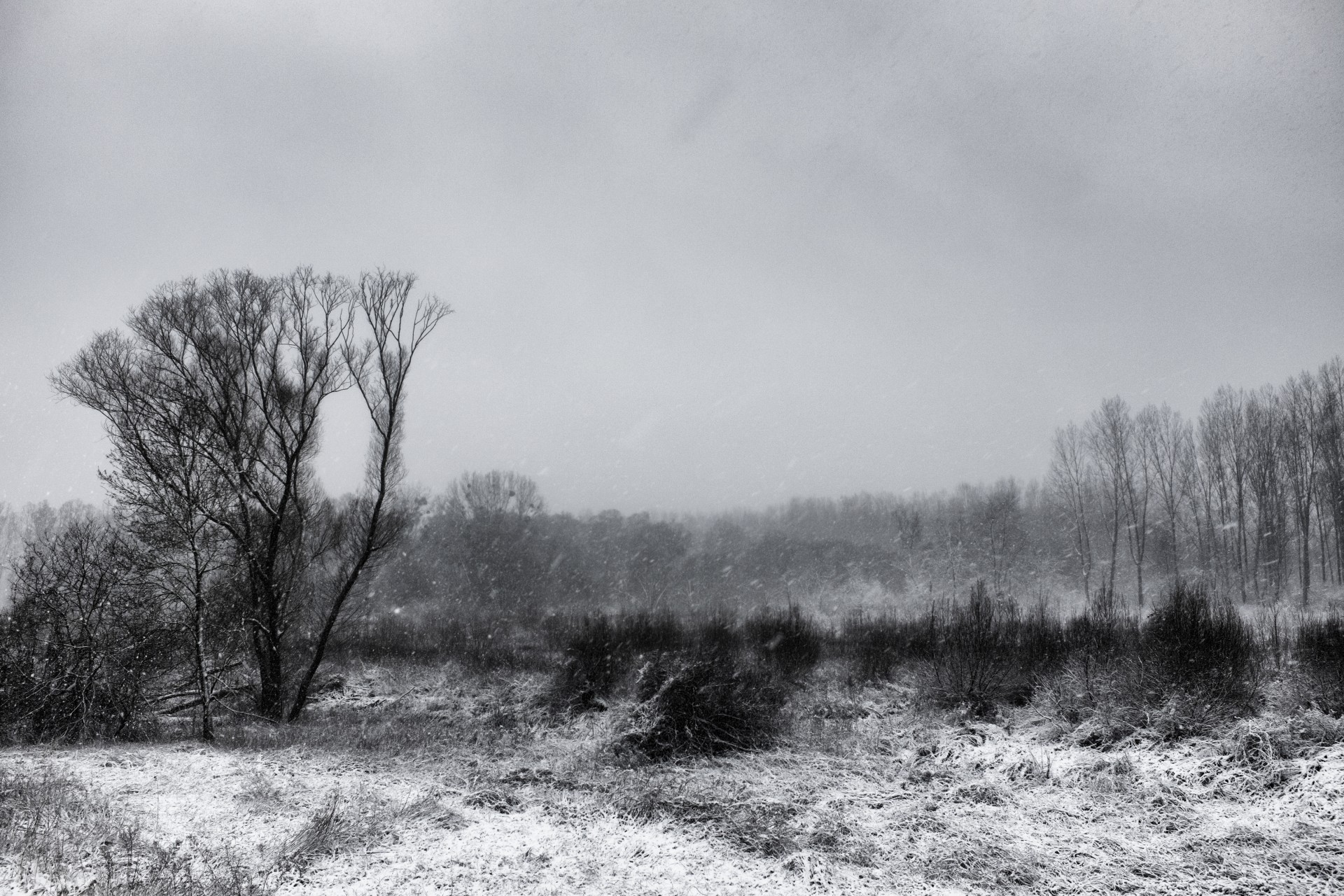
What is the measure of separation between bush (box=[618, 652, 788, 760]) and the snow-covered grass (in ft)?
1.62

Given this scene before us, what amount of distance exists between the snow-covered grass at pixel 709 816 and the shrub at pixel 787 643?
7.60 m

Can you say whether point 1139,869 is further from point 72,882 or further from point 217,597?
point 217,597

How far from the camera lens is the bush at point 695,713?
10.2 metres

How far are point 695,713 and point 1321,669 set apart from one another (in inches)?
341

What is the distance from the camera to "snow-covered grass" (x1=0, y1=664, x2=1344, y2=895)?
16.6 ft

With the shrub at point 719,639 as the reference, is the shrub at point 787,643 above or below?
below

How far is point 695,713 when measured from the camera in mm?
10633

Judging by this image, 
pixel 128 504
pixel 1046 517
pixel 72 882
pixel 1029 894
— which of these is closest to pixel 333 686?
pixel 128 504

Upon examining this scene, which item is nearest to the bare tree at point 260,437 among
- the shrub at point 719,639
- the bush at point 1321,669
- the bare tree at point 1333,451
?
the shrub at point 719,639

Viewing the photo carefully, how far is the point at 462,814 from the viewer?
6770 millimetres

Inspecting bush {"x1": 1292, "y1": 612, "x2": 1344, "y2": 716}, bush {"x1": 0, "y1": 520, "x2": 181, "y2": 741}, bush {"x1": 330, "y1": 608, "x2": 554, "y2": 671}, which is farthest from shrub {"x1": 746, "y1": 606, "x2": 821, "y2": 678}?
bush {"x1": 0, "y1": 520, "x2": 181, "y2": 741}

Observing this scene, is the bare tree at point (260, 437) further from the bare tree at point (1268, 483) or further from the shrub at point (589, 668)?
the bare tree at point (1268, 483)

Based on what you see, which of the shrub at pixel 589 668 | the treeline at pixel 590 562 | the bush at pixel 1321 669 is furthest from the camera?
the treeline at pixel 590 562

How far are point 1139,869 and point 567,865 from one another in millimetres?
4375
